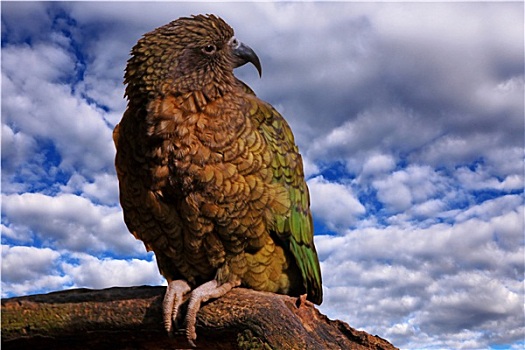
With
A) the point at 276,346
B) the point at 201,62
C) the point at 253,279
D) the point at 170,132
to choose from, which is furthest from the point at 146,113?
the point at 276,346

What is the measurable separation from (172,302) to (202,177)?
90 centimetres

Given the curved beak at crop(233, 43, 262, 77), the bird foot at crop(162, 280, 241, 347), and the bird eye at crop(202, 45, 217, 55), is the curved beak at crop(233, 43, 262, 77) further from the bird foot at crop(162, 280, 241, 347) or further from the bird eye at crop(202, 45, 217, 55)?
the bird foot at crop(162, 280, 241, 347)

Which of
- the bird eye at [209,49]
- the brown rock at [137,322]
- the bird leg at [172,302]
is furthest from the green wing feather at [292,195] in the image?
the bird leg at [172,302]

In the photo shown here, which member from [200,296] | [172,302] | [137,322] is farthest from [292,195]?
[137,322]

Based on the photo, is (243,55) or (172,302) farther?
(243,55)

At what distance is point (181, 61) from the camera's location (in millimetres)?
4105

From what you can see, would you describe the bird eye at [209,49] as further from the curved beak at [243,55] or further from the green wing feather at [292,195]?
the green wing feather at [292,195]

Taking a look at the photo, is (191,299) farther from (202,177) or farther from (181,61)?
(181,61)

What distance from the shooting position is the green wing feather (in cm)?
423

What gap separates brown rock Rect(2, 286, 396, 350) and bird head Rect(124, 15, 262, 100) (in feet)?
4.99

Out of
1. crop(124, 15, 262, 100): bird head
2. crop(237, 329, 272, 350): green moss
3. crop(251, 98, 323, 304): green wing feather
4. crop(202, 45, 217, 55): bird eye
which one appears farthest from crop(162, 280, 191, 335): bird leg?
crop(202, 45, 217, 55): bird eye

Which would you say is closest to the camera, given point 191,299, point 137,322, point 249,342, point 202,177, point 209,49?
point 249,342

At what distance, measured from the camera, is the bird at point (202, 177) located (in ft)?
12.8

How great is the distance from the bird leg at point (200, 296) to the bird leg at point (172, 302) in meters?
0.12
